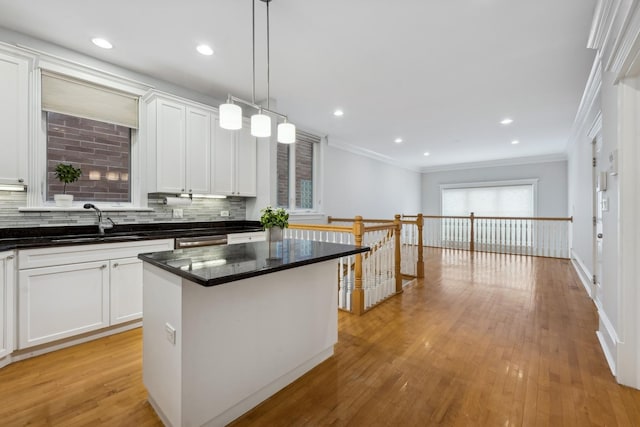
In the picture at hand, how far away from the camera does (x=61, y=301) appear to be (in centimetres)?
246

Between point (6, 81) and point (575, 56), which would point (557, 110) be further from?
point (6, 81)

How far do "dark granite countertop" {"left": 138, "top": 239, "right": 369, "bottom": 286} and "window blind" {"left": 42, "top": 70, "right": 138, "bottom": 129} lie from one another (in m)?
2.21

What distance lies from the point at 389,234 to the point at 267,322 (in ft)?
8.23

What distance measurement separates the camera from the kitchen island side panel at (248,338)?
1.50 meters

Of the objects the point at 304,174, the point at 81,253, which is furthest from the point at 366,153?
the point at 81,253

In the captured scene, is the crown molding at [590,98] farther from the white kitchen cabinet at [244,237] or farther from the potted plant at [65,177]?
the potted plant at [65,177]

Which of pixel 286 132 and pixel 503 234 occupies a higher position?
pixel 286 132

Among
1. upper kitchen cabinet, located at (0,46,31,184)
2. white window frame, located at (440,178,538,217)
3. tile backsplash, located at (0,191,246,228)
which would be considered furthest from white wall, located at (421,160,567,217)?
upper kitchen cabinet, located at (0,46,31,184)

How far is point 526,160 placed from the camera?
8.24 metres

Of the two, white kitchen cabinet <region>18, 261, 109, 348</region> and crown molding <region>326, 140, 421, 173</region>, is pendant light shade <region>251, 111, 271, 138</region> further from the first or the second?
crown molding <region>326, 140, 421, 173</region>

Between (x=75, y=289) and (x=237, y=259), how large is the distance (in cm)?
186

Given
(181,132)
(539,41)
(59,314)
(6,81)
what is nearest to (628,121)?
(539,41)

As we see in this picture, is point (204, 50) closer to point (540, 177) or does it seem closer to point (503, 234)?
point (503, 234)

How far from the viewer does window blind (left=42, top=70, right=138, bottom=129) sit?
109 inches
